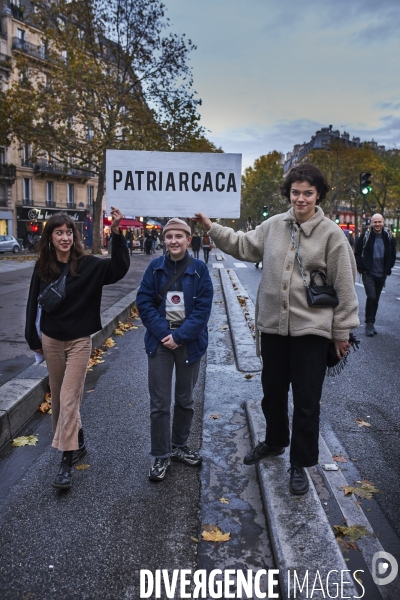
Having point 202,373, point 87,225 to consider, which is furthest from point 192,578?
point 87,225

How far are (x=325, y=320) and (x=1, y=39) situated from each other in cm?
5163

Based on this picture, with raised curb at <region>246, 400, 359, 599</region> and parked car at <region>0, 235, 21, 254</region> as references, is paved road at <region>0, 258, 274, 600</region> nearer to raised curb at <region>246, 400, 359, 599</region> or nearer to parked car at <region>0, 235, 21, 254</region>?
raised curb at <region>246, 400, 359, 599</region>

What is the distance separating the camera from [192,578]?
2.59m

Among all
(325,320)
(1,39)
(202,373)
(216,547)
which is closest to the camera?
(216,547)

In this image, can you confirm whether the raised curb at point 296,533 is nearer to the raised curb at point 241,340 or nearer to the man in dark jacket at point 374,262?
the raised curb at point 241,340

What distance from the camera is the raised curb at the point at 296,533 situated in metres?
2.49

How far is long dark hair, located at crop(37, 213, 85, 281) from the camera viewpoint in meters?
3.59

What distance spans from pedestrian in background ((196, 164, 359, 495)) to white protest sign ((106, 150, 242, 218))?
0.76 meters

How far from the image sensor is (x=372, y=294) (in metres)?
8.91

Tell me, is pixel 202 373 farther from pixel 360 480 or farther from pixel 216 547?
pixel 216 547

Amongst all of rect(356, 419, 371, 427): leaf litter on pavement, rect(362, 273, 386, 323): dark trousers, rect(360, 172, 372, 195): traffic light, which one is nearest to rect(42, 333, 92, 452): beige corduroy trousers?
rect(356, 419, 371, 427): leaf litter on pavement

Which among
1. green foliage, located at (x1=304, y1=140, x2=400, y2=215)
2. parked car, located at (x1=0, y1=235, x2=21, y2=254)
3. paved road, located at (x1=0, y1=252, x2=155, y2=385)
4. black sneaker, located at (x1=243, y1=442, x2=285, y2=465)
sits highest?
green foliage, located at (x1=304, y1=140, x2=400, y2=215)

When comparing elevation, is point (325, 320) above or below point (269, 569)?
above

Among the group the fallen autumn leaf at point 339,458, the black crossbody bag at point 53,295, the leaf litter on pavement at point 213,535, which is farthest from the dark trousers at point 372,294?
→ the leaf litter on pavement at point 213,535
